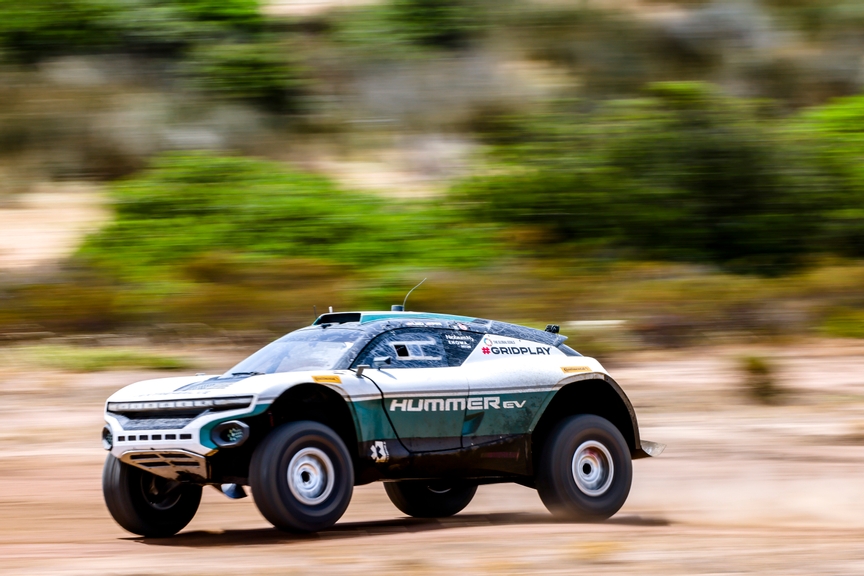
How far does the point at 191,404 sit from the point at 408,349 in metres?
1.68

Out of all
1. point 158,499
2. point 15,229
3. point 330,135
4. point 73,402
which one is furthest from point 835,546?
point 330,135

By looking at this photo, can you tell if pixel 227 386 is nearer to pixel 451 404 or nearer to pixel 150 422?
pixel 150 422

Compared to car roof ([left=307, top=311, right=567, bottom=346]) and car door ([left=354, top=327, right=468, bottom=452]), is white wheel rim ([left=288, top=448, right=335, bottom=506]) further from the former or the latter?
car roof ([left=307, top=311, right=567, bottom=346])

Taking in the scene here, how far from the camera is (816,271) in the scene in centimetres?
2444

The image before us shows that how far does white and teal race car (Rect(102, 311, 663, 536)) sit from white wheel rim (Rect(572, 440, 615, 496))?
1cm

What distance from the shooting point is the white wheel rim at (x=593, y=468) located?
30.2 feet

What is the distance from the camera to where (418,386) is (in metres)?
8.51

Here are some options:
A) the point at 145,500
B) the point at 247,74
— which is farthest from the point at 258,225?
the point at 145,500

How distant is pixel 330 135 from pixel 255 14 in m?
4.94

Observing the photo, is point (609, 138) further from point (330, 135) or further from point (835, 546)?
point (835, 546)

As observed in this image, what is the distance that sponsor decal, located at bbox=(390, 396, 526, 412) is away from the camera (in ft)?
27.6

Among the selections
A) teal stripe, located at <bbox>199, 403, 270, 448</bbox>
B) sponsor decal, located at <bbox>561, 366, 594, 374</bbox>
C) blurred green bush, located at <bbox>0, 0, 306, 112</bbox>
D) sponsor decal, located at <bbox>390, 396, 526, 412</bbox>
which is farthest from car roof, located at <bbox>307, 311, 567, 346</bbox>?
blurred green bush, located at <bbox>0, 0, 306, 112</bbox>

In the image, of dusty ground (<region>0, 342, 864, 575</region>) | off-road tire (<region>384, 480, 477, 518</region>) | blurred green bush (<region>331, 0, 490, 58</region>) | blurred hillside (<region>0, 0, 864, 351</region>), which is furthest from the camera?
blurred green bush (<region>331, 0, 490, 58</region>)

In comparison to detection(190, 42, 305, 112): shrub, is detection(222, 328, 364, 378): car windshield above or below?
below
